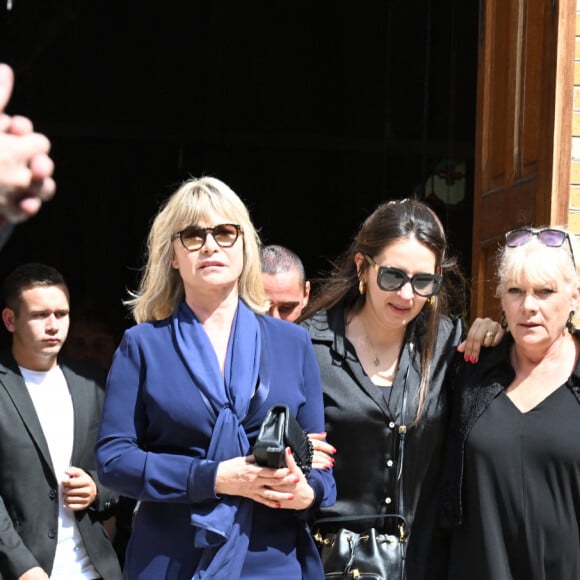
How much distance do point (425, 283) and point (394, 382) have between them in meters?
0.32

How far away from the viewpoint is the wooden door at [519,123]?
487 centimetres

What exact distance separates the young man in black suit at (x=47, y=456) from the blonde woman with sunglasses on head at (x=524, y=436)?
1429 mm

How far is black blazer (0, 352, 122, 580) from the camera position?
14.0ft

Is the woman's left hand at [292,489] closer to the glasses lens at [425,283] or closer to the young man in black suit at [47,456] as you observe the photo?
the glasses lens at [425,283]

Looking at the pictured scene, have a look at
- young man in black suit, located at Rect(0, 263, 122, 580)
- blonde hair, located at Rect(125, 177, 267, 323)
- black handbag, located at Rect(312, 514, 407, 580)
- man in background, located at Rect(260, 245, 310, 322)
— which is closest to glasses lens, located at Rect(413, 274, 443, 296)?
blonde hair, located at Rect(125, 177, 267, 323)

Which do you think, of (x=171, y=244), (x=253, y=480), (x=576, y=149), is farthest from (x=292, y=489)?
(x=576, y=149)

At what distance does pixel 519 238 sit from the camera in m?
3.74

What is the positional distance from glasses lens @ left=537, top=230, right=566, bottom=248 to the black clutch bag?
3.40 ft

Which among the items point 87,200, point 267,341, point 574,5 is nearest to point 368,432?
point 267,341

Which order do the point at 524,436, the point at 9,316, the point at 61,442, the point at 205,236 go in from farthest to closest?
the point at 9,316 < the point at 61,442 < the point at 524,436 < the point at 205,236

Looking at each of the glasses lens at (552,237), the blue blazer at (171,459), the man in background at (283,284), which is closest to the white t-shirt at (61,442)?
the man in background at (283,284)

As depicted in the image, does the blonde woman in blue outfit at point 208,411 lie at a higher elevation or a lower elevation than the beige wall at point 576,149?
lower

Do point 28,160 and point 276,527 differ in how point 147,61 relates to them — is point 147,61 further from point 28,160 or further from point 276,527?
point 28,160

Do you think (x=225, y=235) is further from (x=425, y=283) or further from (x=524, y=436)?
(x=524, y=436)
